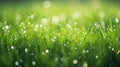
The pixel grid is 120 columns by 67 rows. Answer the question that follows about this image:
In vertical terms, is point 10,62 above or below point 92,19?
above

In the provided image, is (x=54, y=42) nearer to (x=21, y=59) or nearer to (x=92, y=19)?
(x=21, y=59)

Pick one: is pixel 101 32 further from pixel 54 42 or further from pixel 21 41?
pixel 21 41

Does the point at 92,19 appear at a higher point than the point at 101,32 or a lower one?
lower

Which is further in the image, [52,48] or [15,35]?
[15,35]

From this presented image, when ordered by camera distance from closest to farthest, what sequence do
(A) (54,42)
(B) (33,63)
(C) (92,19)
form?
(B) (33,63) → (A) (54,42) → (C) (92,19)

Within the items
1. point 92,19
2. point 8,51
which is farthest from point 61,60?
point 92,19

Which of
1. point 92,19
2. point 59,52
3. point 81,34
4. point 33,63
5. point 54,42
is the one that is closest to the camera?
point 33,63

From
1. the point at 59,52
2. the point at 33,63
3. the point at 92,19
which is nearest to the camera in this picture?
the point at 33,63

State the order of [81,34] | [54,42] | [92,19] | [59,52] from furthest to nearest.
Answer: [92,19]
[81,34]
[54,42]
[59,52]

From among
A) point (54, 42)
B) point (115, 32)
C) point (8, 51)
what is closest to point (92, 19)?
point (115, 32)
